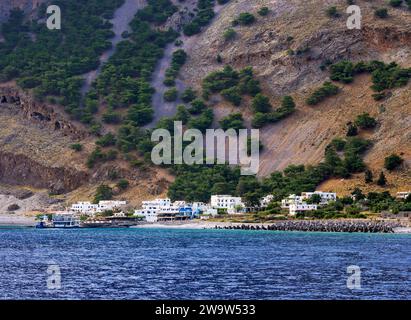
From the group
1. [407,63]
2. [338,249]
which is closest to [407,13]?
[407,63]

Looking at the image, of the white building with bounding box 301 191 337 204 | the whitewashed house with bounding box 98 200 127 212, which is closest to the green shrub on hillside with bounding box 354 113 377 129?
the white building with bounding box 301 191 337 204

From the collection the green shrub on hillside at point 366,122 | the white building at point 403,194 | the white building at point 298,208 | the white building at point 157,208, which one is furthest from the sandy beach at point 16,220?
the white building at point 403,194

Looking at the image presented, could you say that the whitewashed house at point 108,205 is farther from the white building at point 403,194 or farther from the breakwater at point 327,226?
the white building at point 403,194

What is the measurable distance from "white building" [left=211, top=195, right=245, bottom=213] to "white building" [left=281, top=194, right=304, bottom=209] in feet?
26.6

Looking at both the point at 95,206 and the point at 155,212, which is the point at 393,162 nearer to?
the point at 155,212

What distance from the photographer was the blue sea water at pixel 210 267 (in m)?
57.1

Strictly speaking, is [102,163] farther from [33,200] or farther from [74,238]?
[74,238]

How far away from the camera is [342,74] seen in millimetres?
186250

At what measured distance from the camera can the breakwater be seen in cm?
12850

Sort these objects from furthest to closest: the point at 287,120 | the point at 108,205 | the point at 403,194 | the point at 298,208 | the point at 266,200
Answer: the point at 287,120, the point at 108,205, the point at 266,200, the point at 298,208, the point at 403,194

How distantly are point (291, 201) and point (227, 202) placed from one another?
13260 mm

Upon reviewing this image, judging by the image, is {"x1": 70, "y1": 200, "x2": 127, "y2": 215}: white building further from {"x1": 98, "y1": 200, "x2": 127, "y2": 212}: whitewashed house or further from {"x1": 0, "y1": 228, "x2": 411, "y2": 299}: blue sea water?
{"x1": 0, "y1": 228, "x2": 411, "y2": 299}: blue sea water

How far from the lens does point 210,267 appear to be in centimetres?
7481

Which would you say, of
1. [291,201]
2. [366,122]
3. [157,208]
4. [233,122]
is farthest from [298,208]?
[233,122]
